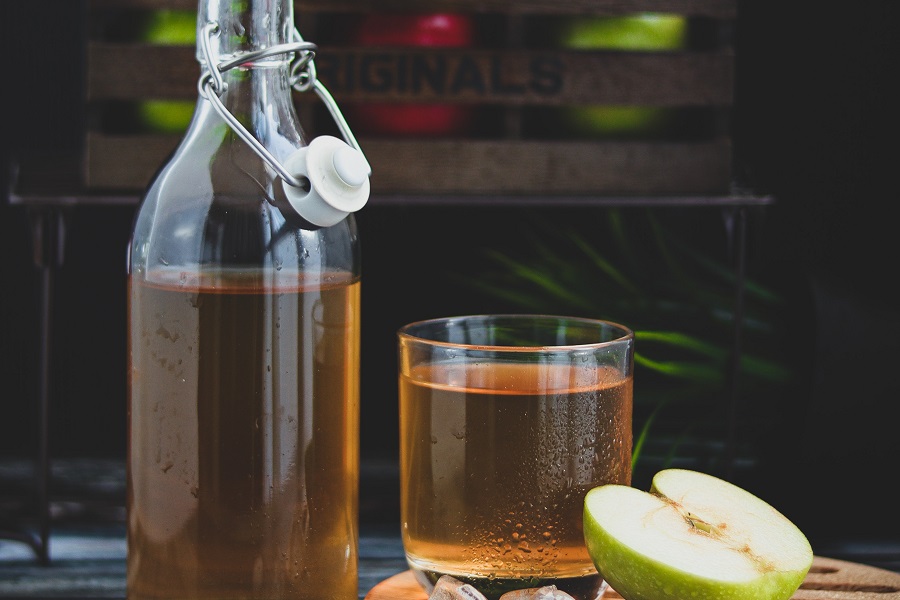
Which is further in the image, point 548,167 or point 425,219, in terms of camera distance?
point 425,219

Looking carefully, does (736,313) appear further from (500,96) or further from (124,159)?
(124,159)

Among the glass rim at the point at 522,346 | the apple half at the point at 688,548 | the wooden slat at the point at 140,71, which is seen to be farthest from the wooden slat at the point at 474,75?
the apple half at the point at 688,548

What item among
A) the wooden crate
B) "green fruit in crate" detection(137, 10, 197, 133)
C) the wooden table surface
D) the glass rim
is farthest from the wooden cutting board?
"green fruit in crate" detection(137, 10, 197, 133)

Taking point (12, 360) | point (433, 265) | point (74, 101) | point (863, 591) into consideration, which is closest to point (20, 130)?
point (74, 101)

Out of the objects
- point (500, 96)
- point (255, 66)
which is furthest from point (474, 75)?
point (255, 66)

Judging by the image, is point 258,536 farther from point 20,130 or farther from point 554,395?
point 20,130

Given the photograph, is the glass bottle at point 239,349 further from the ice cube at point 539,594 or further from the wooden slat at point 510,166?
the wooden slat at point 510,166
